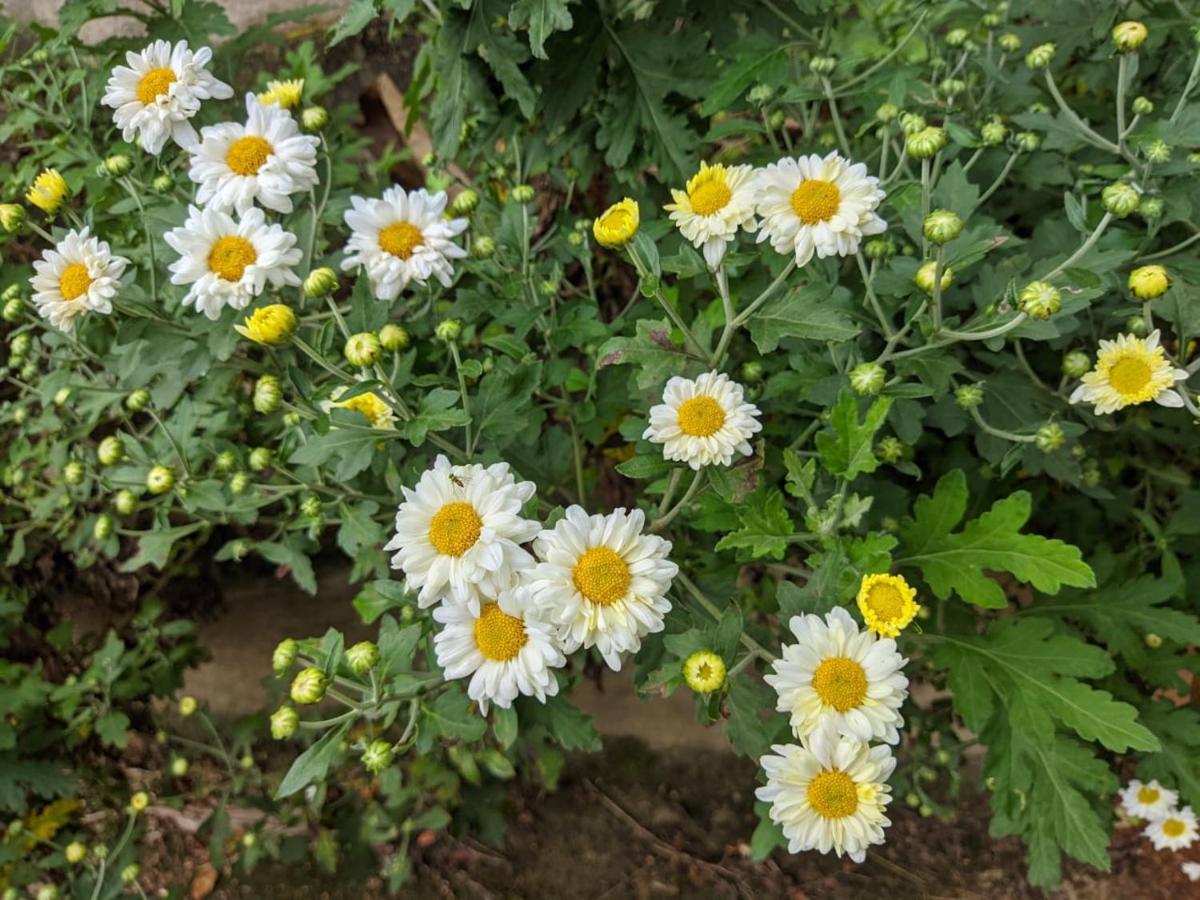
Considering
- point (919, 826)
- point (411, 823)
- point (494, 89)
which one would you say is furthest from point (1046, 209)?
point (411, 823)

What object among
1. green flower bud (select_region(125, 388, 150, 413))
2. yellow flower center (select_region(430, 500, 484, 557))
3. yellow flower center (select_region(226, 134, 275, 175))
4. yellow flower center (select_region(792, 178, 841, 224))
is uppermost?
yellow flower center (select_region(226, 134, 275, 175))

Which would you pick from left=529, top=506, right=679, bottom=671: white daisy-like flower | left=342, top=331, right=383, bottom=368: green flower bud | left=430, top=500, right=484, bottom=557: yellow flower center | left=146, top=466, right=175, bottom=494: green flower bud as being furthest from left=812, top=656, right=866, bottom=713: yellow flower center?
left=146, top=466, right=175, bottom=494: green flower bud

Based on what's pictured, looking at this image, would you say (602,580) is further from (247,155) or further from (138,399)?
(138,399)

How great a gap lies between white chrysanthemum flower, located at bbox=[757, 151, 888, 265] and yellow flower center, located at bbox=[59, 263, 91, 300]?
118 centimetres

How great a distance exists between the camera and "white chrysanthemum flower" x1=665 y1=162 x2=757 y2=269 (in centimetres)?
129

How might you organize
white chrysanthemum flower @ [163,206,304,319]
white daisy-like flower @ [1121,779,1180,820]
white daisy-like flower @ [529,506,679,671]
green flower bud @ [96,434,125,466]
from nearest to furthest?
white daisy-like flower @ [529,506,679,671] < white chrysanthemum flower @ [163,206,304,319] < green flower bud @ [96,434,125,466] < white daisy-like flower @ [1121,779,1180,820]

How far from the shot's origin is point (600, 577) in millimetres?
1185

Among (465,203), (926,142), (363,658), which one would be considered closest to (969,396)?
(926,142)

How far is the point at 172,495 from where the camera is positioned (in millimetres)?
1864

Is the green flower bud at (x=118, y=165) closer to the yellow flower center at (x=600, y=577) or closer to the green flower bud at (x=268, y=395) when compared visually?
the green flower bud at (x=268, y=395)

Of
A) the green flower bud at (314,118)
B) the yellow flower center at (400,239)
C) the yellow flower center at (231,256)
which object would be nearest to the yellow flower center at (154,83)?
the green flower bud at (314,118)

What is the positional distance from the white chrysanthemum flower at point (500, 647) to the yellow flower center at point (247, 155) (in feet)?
2.80

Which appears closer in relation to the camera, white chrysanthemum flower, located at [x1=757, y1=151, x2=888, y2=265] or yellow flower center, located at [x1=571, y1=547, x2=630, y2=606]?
yellow flower center, located at [x1=571, y1=547, x2=630, y2=606]

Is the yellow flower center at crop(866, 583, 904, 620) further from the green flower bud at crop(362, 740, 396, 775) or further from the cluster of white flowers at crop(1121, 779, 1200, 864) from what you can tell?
the cluster of white flowers at crop(1121, 779, 1200, 864)
